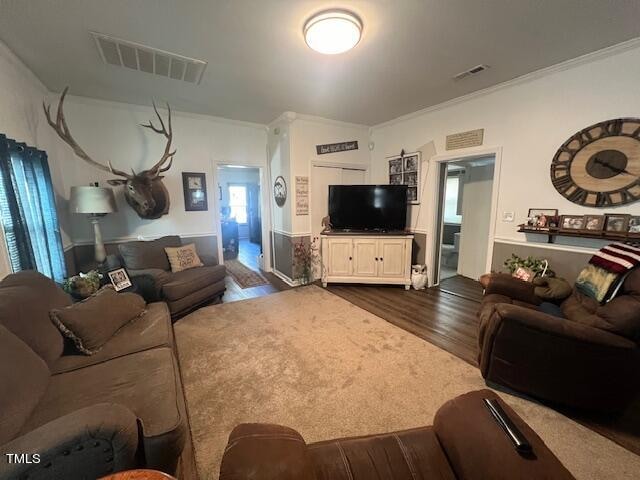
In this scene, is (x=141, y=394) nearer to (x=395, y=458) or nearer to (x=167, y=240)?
(x=395, y=458)

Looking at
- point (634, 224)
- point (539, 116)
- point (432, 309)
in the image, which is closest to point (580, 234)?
point (634, 224)

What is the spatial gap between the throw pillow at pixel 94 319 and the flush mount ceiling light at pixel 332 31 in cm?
253

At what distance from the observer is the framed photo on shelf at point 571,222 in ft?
8.26

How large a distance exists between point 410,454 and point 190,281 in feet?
9.16

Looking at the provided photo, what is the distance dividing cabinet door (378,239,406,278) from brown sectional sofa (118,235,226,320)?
7.75 ft

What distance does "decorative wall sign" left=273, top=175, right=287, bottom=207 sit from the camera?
4266 mm

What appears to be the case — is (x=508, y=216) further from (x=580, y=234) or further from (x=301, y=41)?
(x=301, y=41)

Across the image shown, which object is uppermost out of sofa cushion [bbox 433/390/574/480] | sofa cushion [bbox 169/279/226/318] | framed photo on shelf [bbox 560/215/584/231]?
A: framed photo on shelf [bbox 560/215/584/231]

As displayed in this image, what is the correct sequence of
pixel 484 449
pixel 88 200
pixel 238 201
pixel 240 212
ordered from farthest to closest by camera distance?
pixel 240 212 → pixel 238 201 → pixel 88 200 → pixel 484 449

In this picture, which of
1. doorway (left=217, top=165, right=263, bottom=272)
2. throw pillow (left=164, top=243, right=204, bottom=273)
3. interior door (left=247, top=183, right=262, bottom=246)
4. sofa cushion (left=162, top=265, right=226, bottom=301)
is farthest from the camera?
interior door (left=247, top=183, right=262, bottom=246)

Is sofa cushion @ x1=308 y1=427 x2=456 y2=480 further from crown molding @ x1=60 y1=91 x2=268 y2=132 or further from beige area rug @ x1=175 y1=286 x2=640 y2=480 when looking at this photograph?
crown molding @ x1=60 y1=91 x2=268 y2=132

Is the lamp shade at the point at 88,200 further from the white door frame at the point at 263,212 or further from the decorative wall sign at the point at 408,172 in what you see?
the decorative wall sign at the point at 408,172

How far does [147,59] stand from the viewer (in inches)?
94.5

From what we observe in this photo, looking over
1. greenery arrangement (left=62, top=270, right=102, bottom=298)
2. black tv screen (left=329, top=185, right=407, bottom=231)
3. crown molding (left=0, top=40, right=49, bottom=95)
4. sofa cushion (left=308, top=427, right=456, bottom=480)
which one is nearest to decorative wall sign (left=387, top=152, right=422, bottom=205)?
black tv screen (left=329, top=185, right=407, bottom=231)
